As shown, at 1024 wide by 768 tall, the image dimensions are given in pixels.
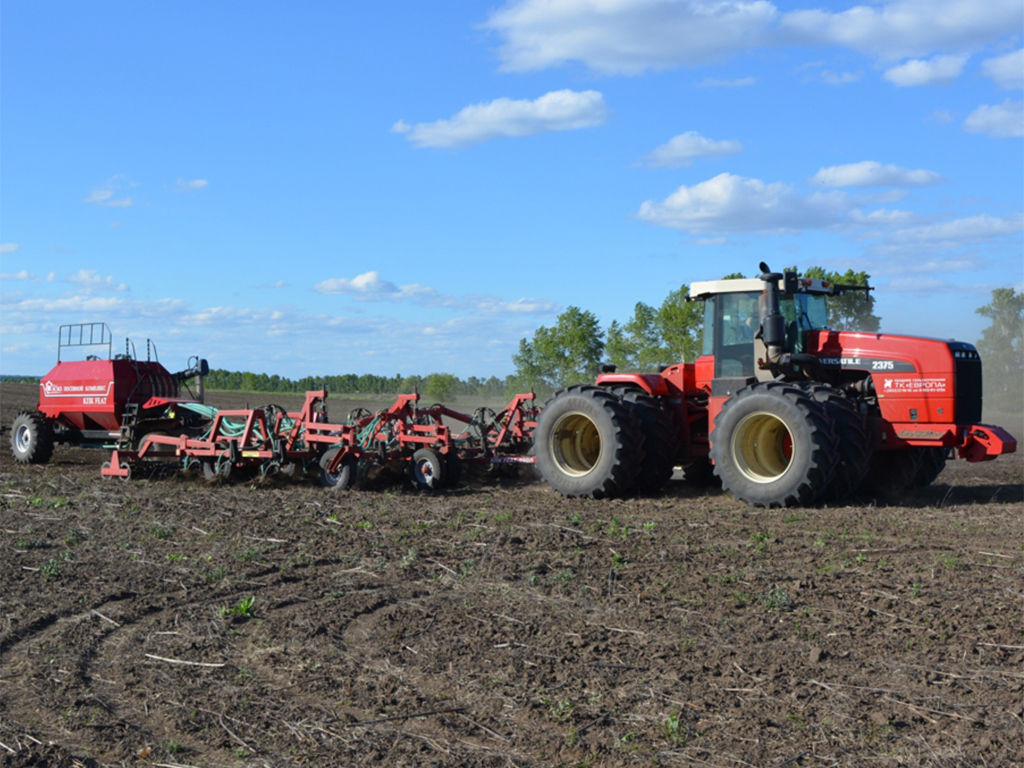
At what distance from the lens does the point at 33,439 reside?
1755cm

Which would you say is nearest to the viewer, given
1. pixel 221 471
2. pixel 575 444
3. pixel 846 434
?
pixel 846 434

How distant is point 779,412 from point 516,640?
550cm

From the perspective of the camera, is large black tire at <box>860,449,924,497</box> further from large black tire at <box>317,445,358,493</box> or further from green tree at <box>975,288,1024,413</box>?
green tree at <box>975,288,1024,413</box>

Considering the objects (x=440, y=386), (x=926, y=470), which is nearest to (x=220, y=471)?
(x=926, y=470)

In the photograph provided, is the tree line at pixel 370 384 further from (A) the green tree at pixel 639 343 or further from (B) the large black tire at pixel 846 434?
(B) the large black tire at pixel 846 434

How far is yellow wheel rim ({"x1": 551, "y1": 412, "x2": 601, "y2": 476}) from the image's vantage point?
12.6 meters

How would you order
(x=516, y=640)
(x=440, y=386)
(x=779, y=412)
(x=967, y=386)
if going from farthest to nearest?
(x=440, y=386), (x=967, y=386), (x=779, y=412), (x=516, y=640)

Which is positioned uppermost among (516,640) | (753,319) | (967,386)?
(753,319)

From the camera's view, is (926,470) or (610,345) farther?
(610,345)

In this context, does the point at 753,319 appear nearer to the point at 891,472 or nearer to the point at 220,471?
the point at 891,472

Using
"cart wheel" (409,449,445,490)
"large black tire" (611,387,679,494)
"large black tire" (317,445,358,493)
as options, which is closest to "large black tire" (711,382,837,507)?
"large black tire" (611,387,679,494)

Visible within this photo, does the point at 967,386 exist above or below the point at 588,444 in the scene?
above

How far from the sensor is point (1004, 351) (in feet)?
168

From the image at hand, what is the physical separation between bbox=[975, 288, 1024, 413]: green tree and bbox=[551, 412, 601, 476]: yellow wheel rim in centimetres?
3915
